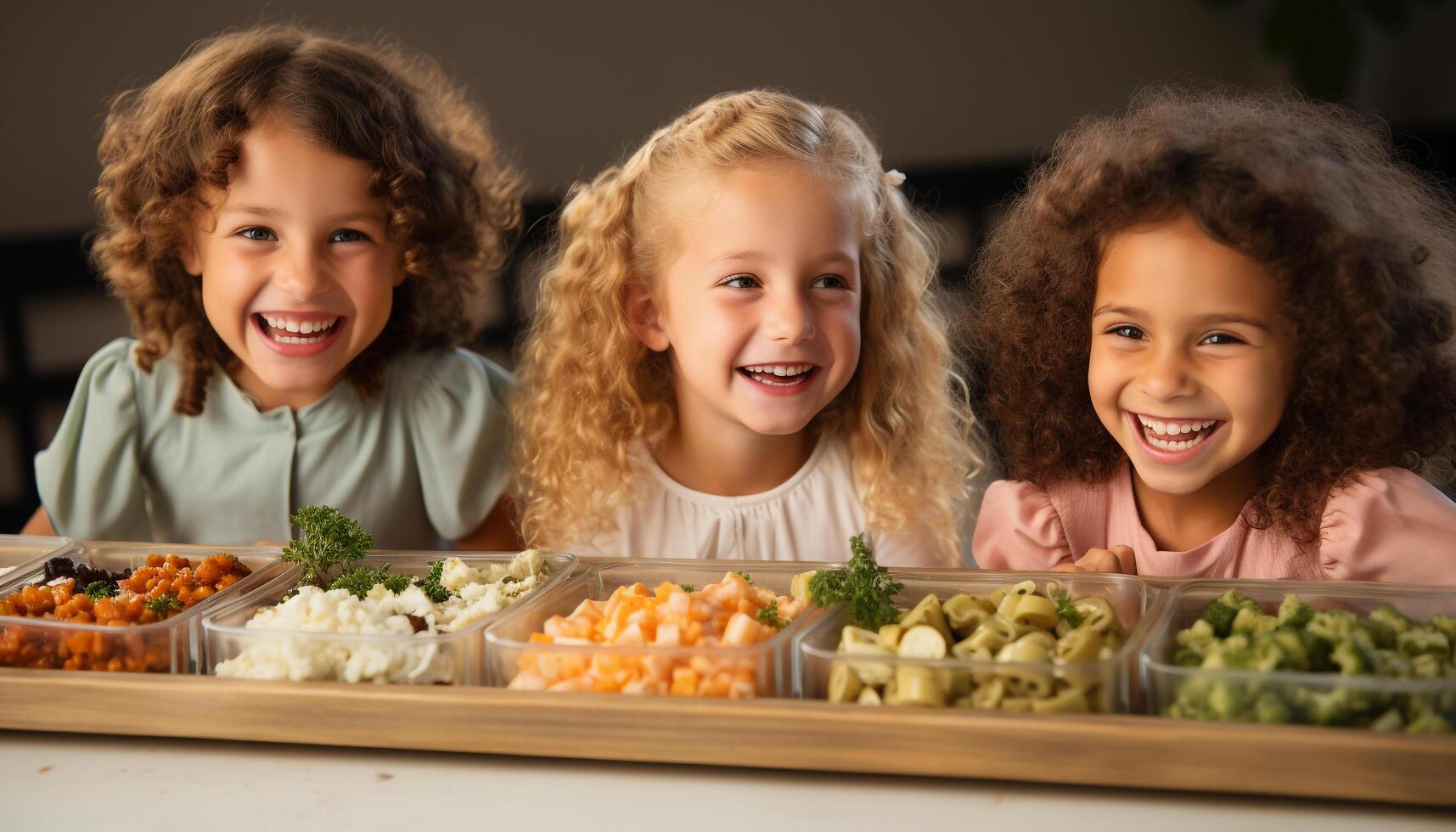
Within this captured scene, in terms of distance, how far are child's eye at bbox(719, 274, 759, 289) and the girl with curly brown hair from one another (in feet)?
1.79

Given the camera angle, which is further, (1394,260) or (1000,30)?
(1000,30)

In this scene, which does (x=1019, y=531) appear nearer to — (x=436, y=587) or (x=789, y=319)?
(x=789, y=319)

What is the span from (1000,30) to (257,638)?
3.75m

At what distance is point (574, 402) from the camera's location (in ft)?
7.05

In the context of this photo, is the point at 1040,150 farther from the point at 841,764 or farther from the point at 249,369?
the point at 249,369

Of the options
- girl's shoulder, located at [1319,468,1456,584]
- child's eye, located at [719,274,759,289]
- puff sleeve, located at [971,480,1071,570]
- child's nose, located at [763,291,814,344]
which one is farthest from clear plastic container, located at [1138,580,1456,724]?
child's eye, located at [719,274,759,289]

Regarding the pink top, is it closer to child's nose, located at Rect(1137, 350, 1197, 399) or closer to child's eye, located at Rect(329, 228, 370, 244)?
child's nose, located at Rect(1137, 350, 1197, 399)

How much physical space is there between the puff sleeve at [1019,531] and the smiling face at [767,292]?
0.29 m

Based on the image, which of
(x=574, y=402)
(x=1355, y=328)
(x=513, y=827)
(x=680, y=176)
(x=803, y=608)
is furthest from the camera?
(x=574, y=402)

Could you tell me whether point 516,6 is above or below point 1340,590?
above

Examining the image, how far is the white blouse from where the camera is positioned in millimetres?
2094

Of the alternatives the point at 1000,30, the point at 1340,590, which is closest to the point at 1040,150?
the point at 1340,590

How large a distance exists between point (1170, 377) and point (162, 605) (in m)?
1.23

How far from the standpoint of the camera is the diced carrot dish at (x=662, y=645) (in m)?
1.29
